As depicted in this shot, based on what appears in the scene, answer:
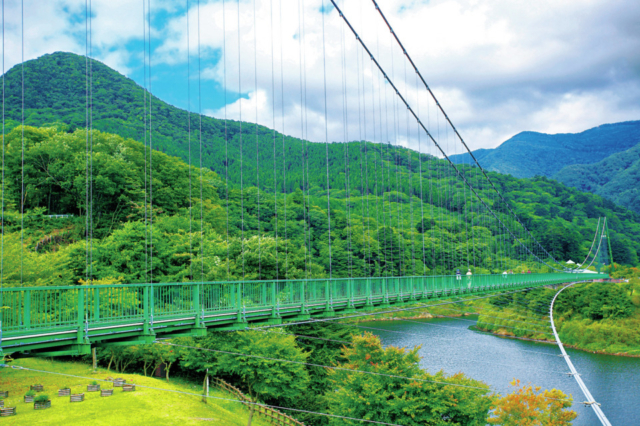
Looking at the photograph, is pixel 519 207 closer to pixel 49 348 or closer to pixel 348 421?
pixel 348 421

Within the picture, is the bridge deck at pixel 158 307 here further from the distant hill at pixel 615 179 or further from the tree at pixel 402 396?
the distant hill at pixel 615 179

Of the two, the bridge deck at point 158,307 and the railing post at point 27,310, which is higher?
the railing post at point 27,310

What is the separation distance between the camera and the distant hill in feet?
503

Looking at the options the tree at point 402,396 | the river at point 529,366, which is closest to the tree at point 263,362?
the tree at point 402,396

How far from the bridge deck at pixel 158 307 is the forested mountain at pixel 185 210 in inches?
283

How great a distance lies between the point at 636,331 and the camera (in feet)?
159

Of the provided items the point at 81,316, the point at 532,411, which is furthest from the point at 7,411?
the point at 532,411

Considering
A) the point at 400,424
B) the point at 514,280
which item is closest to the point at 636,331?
the point at 514,280

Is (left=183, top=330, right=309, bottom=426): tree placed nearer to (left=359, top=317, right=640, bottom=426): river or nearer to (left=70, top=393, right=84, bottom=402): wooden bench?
(left=70, top=393, right=84, bottom=402): wooden bench

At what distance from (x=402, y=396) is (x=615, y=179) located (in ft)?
611

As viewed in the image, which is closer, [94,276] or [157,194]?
[94,276]

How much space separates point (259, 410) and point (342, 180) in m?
74.5

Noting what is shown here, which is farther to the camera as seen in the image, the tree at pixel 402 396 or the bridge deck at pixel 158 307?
the tree at pixel 402 396

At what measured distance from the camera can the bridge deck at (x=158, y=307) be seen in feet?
25.1
